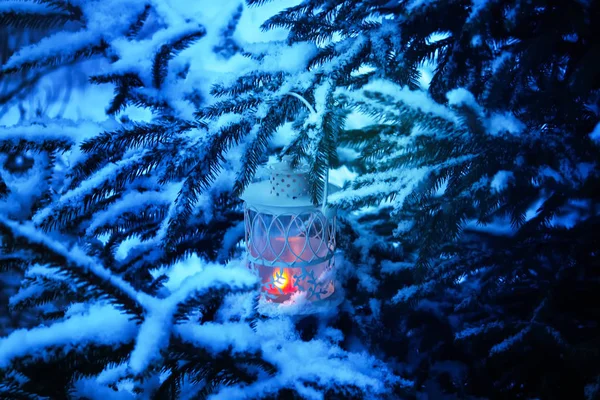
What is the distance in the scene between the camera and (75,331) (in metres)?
0.46

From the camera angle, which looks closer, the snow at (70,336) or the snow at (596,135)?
the snow at (70,336)

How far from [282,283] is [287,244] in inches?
4.9

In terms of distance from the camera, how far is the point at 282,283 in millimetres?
1236

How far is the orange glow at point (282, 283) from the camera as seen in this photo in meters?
1.24

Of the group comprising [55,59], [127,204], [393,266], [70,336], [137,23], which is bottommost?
[70,336]

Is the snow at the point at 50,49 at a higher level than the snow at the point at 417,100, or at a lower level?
higher

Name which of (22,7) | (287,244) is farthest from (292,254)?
(22,7)

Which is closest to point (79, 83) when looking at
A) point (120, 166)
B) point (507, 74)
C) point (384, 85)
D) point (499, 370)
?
point (120, 166)

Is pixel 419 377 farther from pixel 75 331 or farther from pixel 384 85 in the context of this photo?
pixel 75 331

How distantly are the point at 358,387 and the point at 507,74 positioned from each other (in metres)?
0.67

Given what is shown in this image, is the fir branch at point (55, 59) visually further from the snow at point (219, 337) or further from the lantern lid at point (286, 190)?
the snow at point (219, 337)

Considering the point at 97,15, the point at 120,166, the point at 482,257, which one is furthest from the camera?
the point at 97,15

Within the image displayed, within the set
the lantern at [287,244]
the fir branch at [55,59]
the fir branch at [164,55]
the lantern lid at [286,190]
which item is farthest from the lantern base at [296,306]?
the fir branch at [55,59]

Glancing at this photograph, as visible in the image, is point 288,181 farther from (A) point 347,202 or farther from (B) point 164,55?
(B) point 164,55
